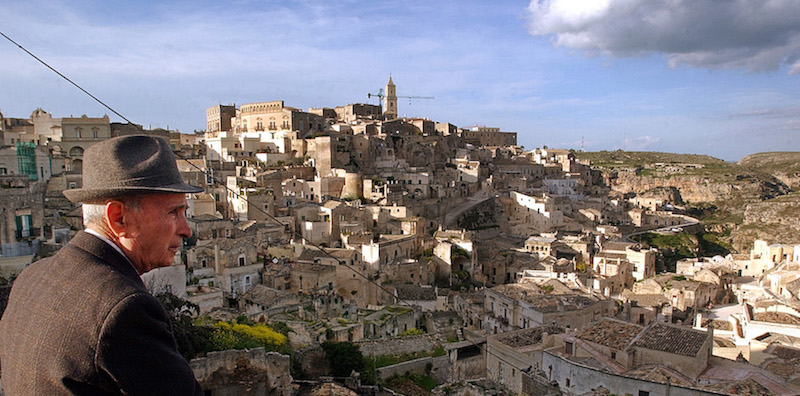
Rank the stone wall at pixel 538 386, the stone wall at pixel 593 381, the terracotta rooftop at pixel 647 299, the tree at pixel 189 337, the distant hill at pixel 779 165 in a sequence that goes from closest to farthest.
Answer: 1. the tree at pixel 189 337
2. the stone wall at pixel 538 386
3. the stone wall at pixel 593 381
4. the terracotta rooftop at pixel 647 299
5. the distant hill at pixel 779 165

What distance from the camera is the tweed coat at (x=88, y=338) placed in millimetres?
1340

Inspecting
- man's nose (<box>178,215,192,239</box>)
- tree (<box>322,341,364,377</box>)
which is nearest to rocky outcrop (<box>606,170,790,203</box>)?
tree (<box>322,341,364,377</box>)

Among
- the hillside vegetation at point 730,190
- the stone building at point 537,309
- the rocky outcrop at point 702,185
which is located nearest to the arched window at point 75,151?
the stone building at point 537,309

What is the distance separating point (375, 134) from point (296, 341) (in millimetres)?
36237

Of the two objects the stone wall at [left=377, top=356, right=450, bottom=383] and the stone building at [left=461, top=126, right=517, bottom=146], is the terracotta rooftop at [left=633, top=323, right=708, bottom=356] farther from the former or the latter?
the stone building at [left=461, top=126, right=517, bottom=146]

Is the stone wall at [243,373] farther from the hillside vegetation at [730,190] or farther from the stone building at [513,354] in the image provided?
the hillside vegetation at [730,190]

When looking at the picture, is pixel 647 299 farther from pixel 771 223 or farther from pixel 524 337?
pixel 771 223

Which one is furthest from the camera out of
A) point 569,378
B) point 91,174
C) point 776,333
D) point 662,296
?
point 662,296

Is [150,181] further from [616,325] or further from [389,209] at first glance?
[389,209]

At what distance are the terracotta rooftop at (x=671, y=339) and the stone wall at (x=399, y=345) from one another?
4.92 m

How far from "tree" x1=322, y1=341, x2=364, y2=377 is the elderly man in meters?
10.1

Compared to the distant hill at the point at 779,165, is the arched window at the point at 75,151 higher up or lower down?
higher up

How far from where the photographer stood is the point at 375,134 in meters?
47.4

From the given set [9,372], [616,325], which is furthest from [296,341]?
[9,372]
